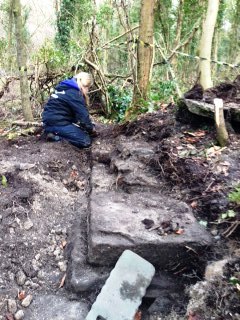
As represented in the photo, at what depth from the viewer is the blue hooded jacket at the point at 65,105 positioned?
5.81 m

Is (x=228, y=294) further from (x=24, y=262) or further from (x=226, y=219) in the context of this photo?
(x=24, y=262)

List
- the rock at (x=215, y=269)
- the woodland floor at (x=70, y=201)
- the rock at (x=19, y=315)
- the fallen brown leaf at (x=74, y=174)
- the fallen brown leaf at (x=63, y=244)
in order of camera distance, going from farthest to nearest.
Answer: the fallen brown leaf at (x=74, y=174) < the fallen brown leaf at (x=63, y=244) < the woodland floor at (x=70, y=201) < the rock at (x=19, y=315) < the rock at (x=215, y=269)

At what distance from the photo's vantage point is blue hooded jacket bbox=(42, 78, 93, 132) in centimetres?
581

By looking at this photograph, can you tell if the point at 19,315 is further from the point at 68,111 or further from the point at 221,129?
the point at 68,111

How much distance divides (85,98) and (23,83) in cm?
141

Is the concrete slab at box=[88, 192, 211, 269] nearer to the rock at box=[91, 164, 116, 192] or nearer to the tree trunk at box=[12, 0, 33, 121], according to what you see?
the rock at box=[91, 164, 116, 192]

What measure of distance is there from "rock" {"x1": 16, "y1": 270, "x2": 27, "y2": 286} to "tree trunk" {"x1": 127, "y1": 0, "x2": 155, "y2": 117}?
4.33m

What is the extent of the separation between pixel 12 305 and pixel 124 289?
88 centimetres

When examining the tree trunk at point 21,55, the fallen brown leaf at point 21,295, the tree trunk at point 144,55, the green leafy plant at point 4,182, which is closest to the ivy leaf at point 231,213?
the fallen brown leaf at point 21,295

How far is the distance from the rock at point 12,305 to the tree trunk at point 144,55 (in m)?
4.63

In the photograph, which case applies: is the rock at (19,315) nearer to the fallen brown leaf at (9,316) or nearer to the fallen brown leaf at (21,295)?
the fallen brown leaf at (9,316)

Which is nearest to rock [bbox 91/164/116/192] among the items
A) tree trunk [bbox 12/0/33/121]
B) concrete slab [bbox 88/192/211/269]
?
concrete slab [bbox 88/192/211/269]

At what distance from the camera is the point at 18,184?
4.18 metres

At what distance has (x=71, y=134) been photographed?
19.3 ft
